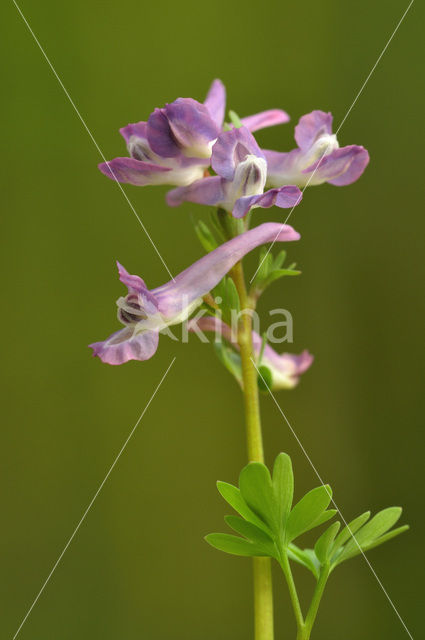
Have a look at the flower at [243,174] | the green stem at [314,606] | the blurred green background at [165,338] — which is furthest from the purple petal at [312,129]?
the blurred green background at [165,338]

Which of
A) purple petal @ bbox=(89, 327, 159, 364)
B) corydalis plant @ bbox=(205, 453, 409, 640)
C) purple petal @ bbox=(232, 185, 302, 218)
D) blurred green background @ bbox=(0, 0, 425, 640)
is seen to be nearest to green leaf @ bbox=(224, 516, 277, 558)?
corydalis plant @ bbox=(205, 453, 409, 640)

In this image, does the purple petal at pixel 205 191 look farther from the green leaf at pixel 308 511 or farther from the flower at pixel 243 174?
the green leaf at pixel 308 511

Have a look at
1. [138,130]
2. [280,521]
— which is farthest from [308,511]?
[138,130]

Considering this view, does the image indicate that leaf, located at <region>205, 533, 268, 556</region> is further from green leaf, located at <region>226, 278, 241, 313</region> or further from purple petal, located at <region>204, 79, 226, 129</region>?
purple petal, located at <region>204, 79, 226, 129</region>

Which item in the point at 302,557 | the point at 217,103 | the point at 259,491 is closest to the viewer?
the point at 259,491

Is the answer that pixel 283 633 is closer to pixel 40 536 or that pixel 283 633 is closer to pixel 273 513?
pixel 40 536

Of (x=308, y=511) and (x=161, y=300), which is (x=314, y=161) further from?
(x=308, y=511)

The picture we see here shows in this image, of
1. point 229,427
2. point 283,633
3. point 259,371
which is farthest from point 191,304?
point 283,633
